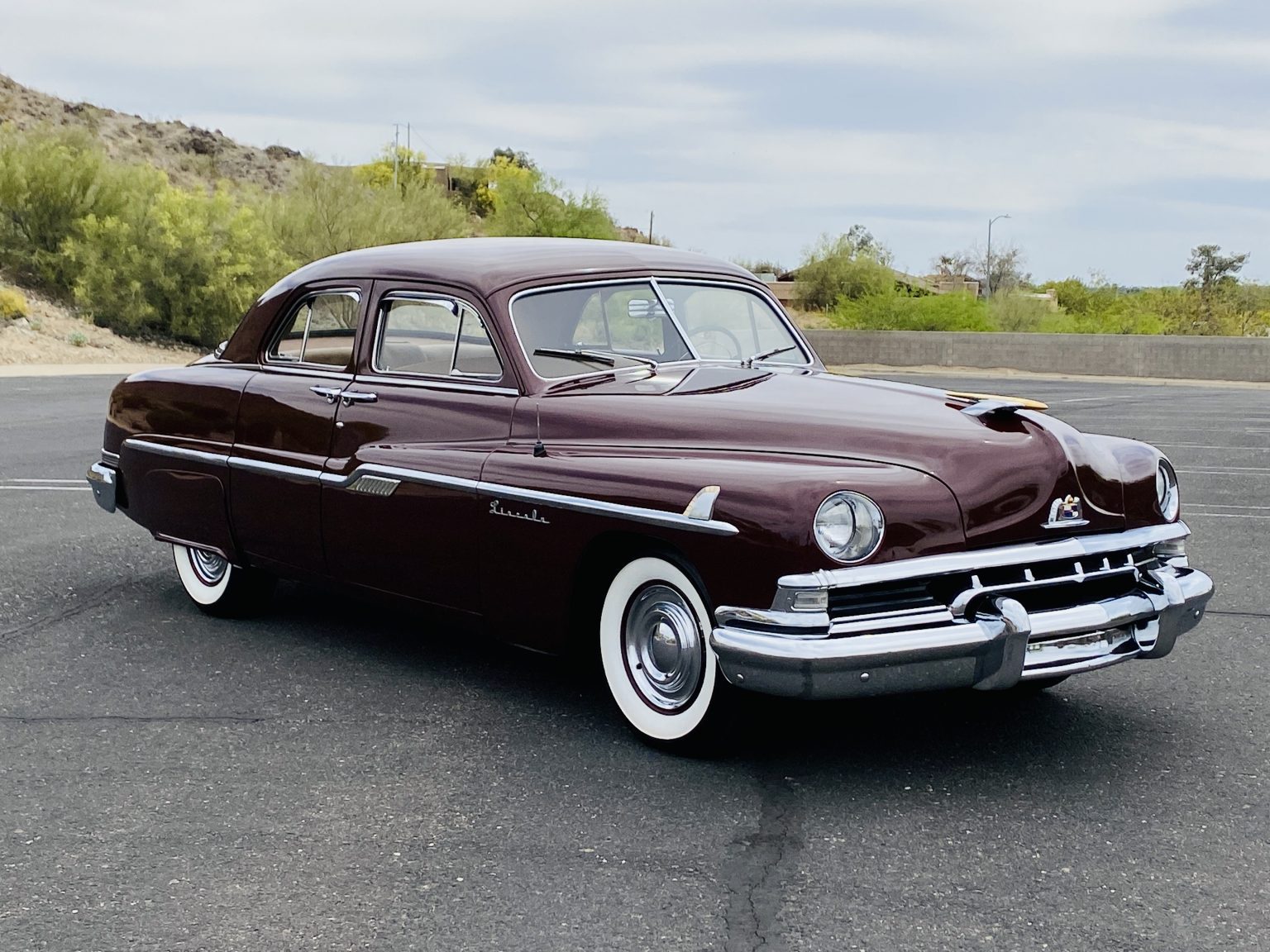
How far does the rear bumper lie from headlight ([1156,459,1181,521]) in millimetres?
4835

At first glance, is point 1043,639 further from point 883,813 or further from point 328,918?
point 328,918

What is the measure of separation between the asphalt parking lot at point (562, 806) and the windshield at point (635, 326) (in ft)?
4.21

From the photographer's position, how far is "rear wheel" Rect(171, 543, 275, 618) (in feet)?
21.6

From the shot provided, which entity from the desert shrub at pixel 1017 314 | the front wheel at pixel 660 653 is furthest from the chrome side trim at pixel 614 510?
the desert shrub at pixel 1017 314

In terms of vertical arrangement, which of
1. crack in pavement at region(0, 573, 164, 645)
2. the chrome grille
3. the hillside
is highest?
the hillside

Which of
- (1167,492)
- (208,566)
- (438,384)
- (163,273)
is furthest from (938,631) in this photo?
(163,273)

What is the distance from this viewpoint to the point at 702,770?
4469 millimetres

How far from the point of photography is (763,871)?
366cm

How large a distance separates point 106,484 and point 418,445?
2.45m

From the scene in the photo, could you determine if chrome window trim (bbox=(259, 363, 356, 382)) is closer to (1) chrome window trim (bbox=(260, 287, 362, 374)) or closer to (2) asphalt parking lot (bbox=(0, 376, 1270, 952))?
(1) chrome window trim (bbox=(260, 287, 362, 374))

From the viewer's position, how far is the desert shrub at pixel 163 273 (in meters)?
38.8

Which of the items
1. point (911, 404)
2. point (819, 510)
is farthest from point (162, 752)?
point (911, 404)

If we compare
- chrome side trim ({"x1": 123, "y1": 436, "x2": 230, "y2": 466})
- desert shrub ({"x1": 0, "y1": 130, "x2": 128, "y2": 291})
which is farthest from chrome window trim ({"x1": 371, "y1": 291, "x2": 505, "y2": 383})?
desert shrub ({"x1": 0, "y1": 130, "x2": 128, "y2": 291})

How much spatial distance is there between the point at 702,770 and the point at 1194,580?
179 cm
